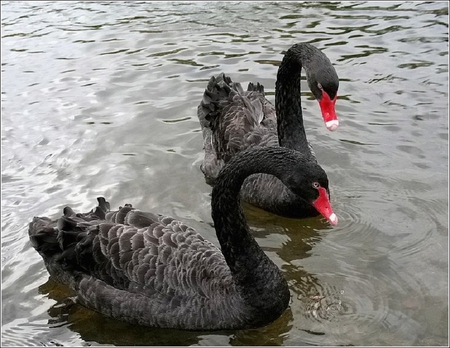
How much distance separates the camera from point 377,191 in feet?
18.1

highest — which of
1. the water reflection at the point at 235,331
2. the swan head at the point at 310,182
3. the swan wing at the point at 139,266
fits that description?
the swan head at the point at 310,182

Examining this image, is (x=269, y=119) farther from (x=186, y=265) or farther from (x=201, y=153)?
(x=186, y=265)

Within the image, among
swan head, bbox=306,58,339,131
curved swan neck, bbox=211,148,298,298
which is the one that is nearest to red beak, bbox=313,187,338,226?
curved swan neck, bbox=211,148,298,298

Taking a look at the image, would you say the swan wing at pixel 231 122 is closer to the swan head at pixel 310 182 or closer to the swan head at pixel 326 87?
the swan head at pixel 326 87

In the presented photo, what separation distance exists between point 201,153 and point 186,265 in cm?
242

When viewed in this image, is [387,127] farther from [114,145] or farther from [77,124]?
[77,124]

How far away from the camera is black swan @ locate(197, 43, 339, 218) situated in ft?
16.2

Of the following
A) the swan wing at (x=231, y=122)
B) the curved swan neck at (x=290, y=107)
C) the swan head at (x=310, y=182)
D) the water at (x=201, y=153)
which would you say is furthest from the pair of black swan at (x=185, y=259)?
the swan wing at (x=231, y=122)

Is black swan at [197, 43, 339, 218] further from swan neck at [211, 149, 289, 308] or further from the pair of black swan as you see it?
swan neck at [211, 149, 289, 308]

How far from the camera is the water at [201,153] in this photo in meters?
4.30

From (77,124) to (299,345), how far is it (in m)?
3.98

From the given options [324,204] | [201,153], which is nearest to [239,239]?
[324,204]

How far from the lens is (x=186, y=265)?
4.16 meters

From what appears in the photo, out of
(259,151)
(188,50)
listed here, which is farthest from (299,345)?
(188,50)
